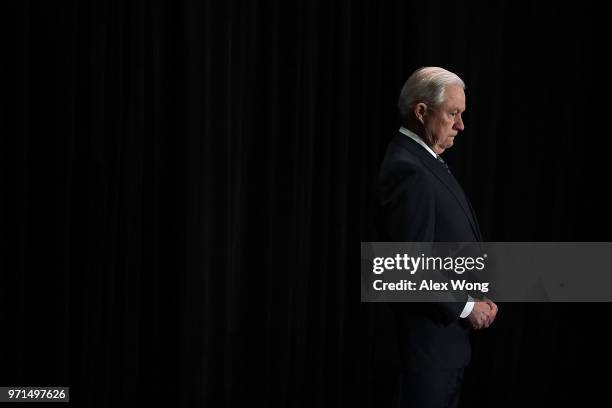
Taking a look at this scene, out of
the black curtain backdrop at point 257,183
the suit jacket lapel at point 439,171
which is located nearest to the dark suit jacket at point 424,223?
the suit jacket lapel at point 439,171

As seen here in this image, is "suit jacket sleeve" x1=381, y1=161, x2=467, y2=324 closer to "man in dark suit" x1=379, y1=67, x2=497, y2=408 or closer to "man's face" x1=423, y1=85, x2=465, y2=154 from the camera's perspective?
"man in dark suit" x1=379, y1=67, x2=497, y2=408

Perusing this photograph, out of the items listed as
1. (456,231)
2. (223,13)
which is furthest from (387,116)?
(456,231)

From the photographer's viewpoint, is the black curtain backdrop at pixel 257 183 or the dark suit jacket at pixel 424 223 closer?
the dark suit jacket at pixel 424 223

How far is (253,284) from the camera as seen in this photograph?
9.20 feet

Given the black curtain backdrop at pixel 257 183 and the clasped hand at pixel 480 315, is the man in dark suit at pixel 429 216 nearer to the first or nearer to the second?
the clasped hand at pixel 480 315

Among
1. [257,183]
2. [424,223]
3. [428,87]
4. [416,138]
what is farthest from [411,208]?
[257,183]

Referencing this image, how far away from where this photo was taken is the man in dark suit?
1.85 metres

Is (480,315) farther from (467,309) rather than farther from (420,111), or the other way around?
(420,111)

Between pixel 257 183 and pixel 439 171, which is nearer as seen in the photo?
pixel 439 171

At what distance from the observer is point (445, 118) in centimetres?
192

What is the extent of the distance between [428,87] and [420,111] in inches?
2.4

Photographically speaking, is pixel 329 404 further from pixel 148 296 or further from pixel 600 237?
pixel 600 237

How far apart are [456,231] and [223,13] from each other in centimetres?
127

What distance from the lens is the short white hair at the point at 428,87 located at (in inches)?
75.1
